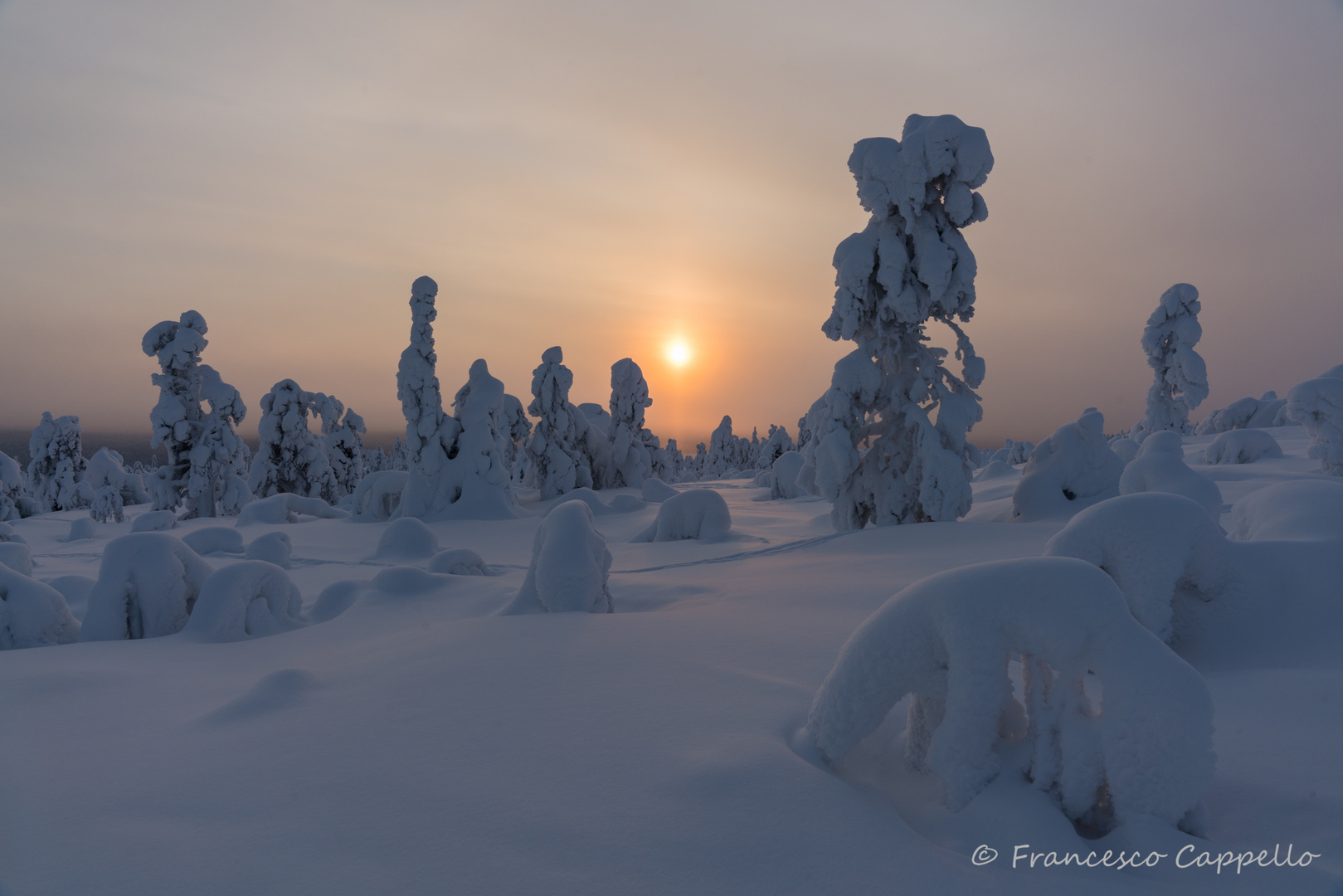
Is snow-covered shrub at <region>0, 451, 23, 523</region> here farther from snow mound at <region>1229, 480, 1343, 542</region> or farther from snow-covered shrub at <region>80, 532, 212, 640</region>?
snow mound at <region>1229, 480, 1343, 542</region>

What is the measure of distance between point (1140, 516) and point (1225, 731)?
1.51 m

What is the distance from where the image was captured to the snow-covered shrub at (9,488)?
900 inches

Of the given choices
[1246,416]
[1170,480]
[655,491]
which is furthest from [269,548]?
[1246,416]

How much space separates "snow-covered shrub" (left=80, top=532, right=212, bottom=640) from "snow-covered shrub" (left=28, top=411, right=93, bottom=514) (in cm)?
3399

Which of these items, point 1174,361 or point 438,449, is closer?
point 438,449

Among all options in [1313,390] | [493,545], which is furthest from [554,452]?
[1313,390]

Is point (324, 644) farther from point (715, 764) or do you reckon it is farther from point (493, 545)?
point (493, 545)

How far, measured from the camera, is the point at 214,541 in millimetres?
14398

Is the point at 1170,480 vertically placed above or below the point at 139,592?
above

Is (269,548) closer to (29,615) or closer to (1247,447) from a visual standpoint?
(29,615)

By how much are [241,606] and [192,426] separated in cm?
2249

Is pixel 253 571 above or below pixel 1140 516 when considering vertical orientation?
below

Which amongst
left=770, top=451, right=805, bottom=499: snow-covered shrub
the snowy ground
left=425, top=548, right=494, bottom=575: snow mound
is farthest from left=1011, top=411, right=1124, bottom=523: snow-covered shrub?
left=770, top=451, right=805, bottom=499: snow-covered shrub

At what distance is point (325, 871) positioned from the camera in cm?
221
